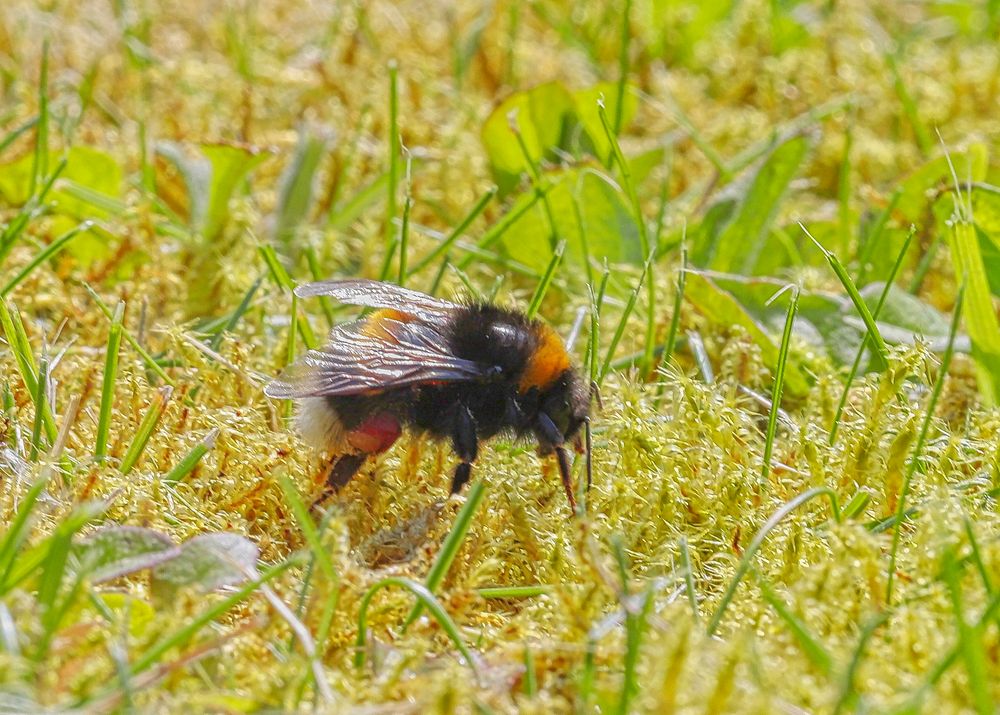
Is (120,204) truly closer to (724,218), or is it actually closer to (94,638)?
(724,218)

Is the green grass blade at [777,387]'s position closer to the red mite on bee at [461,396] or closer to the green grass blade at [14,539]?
the red mite on bee at [461,396]

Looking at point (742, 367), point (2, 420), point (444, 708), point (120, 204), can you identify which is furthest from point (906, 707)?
point (120, 204)

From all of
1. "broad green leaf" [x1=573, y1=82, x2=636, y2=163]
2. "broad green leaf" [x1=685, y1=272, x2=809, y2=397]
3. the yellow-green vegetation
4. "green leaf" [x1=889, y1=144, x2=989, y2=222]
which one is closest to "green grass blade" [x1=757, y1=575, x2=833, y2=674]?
the yellow-green vegetation

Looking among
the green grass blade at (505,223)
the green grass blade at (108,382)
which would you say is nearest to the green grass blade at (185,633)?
the green grass blade at (108,382)

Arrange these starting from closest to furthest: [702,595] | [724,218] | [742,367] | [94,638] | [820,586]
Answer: [94,638], [820,586], [702,595], [742,367], [724,218]

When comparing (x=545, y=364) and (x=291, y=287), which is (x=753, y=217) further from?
(x=291, y=287)

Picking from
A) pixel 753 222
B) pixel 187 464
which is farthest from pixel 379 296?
pixel 753 222
